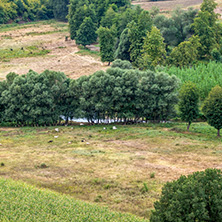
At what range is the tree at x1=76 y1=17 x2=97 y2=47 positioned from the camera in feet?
443

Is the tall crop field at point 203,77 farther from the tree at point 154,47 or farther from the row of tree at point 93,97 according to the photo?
the row of tree at point 93,97

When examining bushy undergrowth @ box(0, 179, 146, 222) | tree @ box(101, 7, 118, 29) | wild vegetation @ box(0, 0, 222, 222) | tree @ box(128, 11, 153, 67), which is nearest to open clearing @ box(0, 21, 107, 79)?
wild vegetation @ box(0, 0, 222, 222)

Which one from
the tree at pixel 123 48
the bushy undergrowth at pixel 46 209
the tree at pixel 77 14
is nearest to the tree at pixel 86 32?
the tree at pixel 77 14

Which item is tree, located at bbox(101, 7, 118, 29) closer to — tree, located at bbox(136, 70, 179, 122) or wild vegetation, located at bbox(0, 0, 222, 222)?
→ wild vegetation, located at bbox(0, 0, 222, 222)

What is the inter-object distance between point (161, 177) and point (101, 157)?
11784 mm

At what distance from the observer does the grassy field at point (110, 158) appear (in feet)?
112

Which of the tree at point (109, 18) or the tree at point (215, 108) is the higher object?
the tree at point (109, 18)

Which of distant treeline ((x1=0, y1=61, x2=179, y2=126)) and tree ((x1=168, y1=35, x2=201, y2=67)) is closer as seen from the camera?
distant treeline ((x1=0, y1=61, x2=179, y2=126))

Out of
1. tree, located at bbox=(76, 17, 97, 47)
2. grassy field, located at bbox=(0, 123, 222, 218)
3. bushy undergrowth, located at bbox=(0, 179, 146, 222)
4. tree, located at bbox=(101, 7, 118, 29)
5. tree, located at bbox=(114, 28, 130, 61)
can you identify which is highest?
tree, located at bbox=(101, 7, 118, 29)

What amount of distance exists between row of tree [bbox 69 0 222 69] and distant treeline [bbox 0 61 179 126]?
28.0 meters

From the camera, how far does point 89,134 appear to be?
205 ft

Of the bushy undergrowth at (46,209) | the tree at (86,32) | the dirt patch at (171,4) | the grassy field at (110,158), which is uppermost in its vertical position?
the dirt patch at (171,4)

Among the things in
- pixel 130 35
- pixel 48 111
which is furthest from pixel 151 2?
pixel 48 111

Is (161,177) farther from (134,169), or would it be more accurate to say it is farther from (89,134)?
(89,134)
